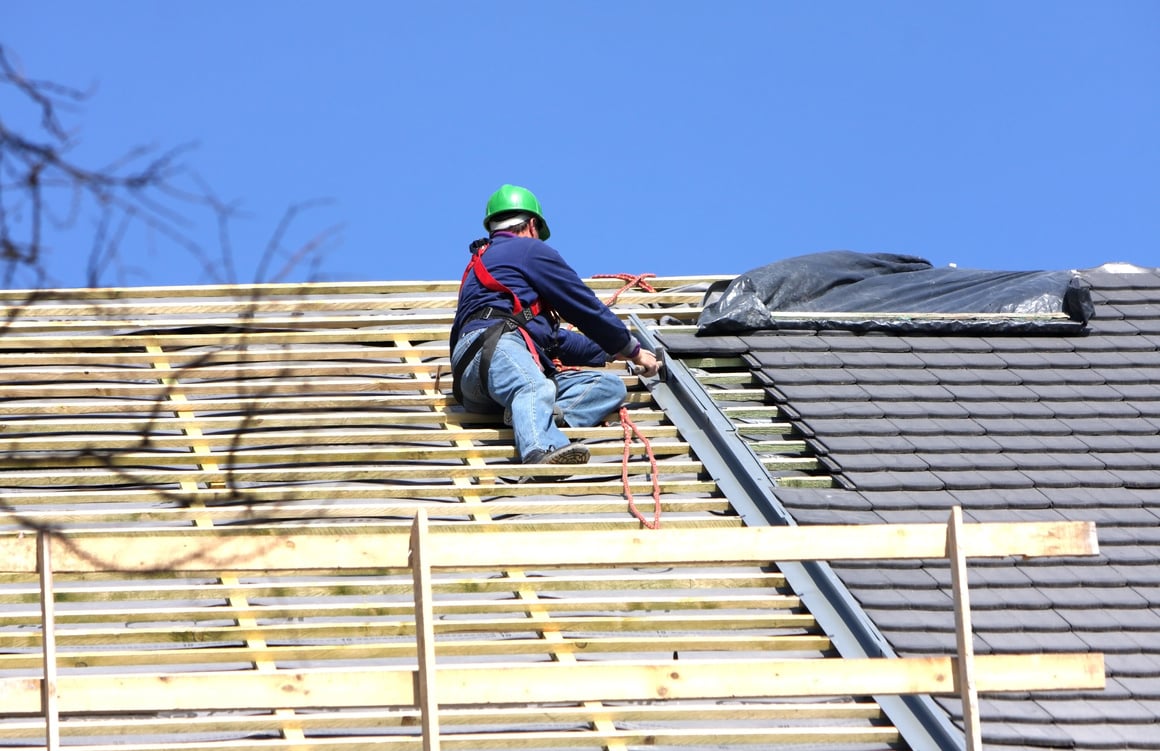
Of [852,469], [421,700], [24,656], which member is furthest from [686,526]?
[24,656]

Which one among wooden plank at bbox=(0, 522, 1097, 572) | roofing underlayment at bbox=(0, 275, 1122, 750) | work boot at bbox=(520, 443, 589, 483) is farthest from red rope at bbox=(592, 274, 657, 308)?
wooden plank at bbox=(0, 522, 1097, 572)

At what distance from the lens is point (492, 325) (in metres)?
6.47

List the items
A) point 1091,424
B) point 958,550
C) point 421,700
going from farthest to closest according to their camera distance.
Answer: point 1091,424 → point 958,550 → point 421,700

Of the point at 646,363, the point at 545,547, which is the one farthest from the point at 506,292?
the point at 545,547

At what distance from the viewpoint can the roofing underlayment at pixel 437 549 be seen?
426 centimetres

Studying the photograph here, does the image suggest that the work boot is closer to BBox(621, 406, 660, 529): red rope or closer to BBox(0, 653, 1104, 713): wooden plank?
BBox(621, 406, 660, 529): red rope

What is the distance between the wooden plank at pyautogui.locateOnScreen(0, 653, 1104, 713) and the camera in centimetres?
420

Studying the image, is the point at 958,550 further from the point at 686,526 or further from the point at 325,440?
the point at 325,440

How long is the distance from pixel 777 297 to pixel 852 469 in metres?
1.57

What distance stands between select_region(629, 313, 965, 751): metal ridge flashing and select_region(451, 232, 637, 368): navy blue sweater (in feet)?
1.10

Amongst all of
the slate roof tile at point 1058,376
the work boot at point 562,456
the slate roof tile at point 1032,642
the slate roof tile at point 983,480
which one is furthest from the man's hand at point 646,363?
the slate roof tile at point 1032,642

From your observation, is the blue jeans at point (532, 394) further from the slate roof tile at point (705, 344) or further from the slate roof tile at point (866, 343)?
the slate roof tile at point (866, 343)

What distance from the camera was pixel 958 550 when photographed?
4355 millimetres

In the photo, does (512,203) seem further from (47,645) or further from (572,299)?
(47,645)
